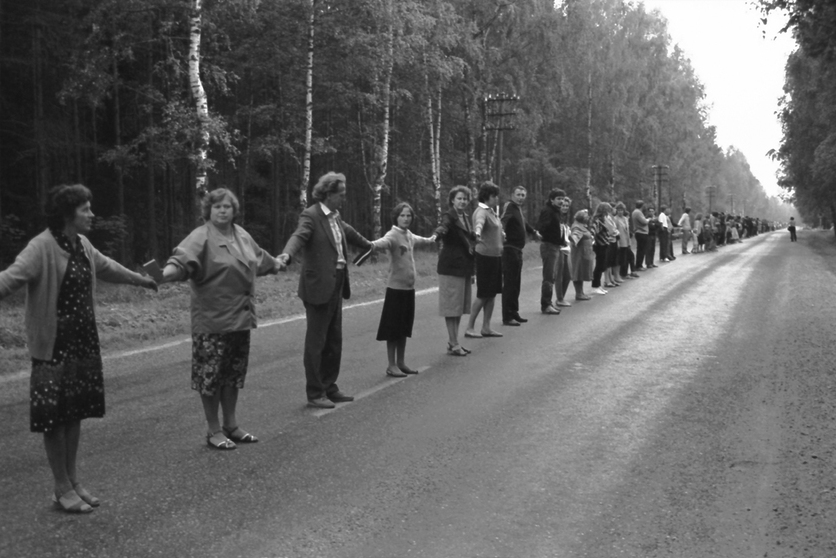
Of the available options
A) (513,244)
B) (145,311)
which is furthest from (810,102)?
(145,311)

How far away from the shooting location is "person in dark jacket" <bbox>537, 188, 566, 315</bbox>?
1567 cm

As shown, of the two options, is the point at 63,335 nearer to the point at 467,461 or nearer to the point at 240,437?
the point at 240,437

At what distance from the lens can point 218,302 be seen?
668 cm

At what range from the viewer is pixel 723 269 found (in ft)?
91.6

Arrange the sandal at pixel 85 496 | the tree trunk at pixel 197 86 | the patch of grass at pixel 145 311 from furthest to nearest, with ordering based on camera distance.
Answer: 1. the tree trunk at pixel 197 86
2. the patch of grass at pixel 145 311
3. the sandal at pixel 85 496

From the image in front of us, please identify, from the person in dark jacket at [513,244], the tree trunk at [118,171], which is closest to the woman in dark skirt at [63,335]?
the person in dark jacket at [513,244]

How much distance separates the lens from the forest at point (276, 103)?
74.4 feet

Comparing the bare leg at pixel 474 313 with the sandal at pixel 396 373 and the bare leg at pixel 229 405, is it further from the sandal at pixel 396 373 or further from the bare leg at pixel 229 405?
the bare leg at pixel 229 405

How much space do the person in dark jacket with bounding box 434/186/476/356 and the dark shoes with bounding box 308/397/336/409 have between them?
10.2ft

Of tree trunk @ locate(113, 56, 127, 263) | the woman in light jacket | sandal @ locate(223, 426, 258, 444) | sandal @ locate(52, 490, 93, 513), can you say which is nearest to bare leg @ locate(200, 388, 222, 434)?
the woman in light jacket

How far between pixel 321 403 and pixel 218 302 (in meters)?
1.80

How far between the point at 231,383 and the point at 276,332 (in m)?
6.25

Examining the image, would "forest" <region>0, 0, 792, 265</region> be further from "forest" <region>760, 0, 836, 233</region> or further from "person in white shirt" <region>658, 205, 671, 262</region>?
"person in white shirt" <region>658, 205, 671, 262</region>

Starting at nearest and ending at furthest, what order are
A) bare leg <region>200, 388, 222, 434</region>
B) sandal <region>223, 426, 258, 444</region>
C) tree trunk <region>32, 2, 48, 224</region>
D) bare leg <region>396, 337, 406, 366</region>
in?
bare leg <region>200, 388, 222, 434</region>, sandal <region>223, 426, 258, 444</region>, bare leg <region>396, 337, 406, 366</region>, tree trunk <region>32, 2, 48, 224</region>
